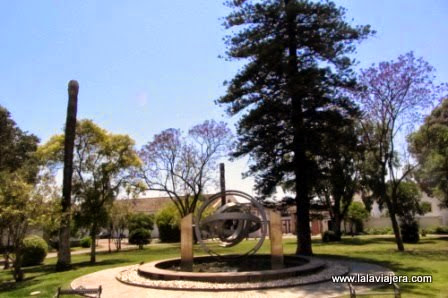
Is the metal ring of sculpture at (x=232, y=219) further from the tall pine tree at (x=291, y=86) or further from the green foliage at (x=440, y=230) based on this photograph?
the green foliage at (x=440, y=230)

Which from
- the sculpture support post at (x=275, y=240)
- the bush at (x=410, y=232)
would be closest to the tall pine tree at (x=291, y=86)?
the sculpture support post at (x=275, y=240)

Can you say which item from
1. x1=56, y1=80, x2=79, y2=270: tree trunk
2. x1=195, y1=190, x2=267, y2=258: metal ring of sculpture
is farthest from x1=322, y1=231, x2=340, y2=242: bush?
x1=56, y1=80, x2=79, y2=270: tree trunk

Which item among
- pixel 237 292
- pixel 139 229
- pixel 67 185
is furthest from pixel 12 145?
pixel 237 292

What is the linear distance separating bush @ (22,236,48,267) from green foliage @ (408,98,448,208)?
2706cm

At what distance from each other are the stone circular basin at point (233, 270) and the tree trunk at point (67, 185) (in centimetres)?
672

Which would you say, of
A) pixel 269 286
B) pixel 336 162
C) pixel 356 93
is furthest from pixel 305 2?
pixel 269 286

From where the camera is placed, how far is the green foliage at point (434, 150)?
29203 mm

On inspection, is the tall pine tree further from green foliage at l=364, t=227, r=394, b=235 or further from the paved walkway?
green foliage at l=364, t=227, r=394, b=235

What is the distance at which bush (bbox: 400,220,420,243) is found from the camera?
31.1 m

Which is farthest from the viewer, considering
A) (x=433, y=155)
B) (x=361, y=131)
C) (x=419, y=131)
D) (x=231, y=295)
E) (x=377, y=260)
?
(x=419, y=131)

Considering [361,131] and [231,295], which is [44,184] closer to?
[231,295]

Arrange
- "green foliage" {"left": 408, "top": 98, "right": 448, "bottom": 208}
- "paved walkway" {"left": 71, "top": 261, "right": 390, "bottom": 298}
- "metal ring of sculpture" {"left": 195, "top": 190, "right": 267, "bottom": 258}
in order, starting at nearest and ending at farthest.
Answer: "paved walkway" {"left": 71, "top": 261, "right": 390, "bottom": 298}
"metal ring of sculpture" {"left": 195, "top": 190, "right": 267, "bottom": 258}
"green foliage" {"left": 408, "top": 98, "right": 448, "bottom": 208}

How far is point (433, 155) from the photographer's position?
1168 inches

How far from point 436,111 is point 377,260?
23.2 meters
